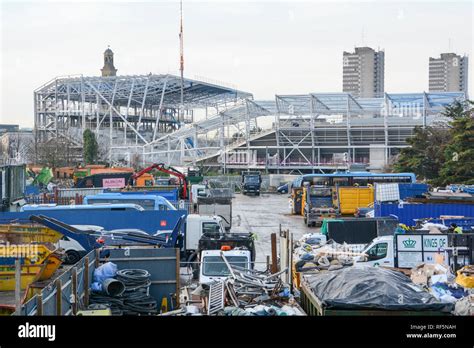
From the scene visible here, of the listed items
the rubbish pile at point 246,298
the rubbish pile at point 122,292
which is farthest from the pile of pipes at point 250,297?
the rubbish pile at point 122,292

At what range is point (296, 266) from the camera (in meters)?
11.5

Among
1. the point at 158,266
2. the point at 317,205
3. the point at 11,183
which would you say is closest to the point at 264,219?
the point at 317,205

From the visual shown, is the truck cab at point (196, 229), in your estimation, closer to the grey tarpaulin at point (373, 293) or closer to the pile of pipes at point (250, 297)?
the pile of pipes at point (250, 297)

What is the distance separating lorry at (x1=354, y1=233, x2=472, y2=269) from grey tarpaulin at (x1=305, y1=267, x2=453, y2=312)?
17.7 feet

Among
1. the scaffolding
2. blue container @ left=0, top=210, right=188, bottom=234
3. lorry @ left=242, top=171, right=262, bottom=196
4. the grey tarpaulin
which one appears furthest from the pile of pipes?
the scaffolding

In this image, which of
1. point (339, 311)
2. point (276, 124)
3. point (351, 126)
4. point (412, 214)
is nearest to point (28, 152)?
point (276, 124)

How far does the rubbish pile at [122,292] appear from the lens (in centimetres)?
894

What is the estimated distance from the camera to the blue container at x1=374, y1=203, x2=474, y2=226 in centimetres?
1897

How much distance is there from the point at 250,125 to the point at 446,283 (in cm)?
5155

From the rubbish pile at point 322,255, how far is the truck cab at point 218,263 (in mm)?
927

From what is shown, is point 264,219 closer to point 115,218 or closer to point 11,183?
point 11,183

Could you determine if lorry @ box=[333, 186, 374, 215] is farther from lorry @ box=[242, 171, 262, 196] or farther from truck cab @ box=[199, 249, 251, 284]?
lorry @ box=[242, 171, 262, 196]
